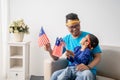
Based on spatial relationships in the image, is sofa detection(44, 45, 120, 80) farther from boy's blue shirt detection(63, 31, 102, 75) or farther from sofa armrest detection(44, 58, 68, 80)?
boy's blue shirt detection(63, 31, 102, 75)

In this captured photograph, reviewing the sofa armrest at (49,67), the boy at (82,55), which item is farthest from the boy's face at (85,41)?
the sofa armrest at (49,67)

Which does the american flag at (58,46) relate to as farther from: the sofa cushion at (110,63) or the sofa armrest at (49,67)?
the sofa cushion at (110,63)

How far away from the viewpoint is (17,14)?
294 cm

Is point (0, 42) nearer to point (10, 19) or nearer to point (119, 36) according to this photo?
point (10, 19)

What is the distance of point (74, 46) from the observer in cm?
205

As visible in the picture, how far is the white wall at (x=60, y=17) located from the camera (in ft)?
8.77

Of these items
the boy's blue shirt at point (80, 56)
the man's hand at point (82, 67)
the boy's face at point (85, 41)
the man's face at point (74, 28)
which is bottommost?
the man's hand at point (82, 67)

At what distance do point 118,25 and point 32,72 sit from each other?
57.0 inches

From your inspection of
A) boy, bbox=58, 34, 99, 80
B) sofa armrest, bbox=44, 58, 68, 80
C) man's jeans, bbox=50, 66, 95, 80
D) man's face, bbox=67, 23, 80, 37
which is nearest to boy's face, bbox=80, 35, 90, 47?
boy, bbox=58, 34, 99, 80

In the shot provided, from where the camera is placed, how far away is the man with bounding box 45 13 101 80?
1.83 meters

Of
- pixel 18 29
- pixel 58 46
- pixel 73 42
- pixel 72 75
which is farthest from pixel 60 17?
pixel 72 75

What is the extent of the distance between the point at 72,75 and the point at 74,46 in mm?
310

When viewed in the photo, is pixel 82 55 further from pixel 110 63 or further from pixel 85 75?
pixel 110 63

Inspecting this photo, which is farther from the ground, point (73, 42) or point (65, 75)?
point (73, 42)
